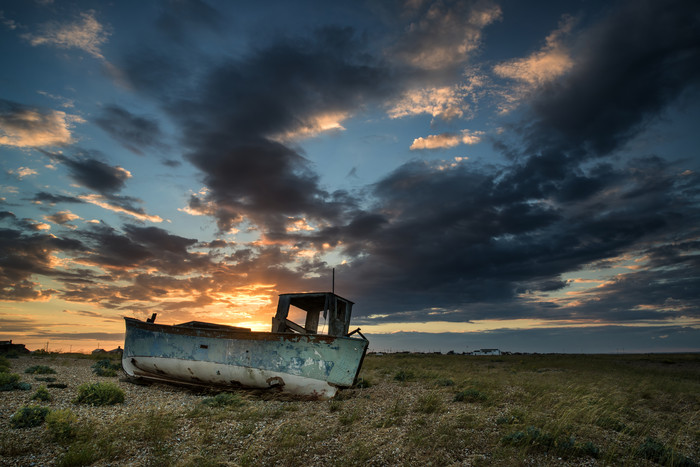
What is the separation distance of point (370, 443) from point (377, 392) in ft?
27.3

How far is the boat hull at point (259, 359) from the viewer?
13883 mm

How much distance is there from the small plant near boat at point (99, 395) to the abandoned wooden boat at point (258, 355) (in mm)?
3277

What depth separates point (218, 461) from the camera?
7.27m

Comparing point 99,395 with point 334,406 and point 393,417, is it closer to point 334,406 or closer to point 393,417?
point 334,406

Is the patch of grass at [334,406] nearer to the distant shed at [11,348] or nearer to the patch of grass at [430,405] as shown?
the patch of grass at [430,405]

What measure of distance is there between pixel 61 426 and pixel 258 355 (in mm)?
6703

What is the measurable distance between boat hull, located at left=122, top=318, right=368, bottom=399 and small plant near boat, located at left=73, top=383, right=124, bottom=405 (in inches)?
129

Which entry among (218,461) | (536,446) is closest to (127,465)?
(218,461)

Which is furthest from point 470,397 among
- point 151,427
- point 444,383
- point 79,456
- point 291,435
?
point 79,456

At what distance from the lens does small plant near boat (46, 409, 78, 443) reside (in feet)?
27.2

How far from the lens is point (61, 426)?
27.7 ft

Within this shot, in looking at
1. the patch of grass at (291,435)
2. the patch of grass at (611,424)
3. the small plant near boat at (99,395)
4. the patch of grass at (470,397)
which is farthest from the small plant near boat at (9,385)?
the patch of grass at (611,424)

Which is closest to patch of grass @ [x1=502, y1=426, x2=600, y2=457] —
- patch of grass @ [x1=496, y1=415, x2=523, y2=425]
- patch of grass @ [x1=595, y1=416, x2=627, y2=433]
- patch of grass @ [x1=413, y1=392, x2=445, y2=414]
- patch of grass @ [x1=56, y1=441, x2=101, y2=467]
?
patch of grass @ [x1=496, y1=415, x2=523, y2=425]

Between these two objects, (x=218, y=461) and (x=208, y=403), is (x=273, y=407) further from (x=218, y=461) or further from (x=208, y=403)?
(x=218, y=461)
